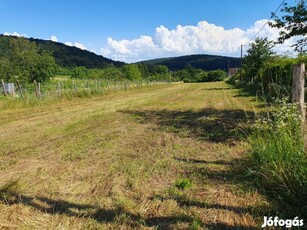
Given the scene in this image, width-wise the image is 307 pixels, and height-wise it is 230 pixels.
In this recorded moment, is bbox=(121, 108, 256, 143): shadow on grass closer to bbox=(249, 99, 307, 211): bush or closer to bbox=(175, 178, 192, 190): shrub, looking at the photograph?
bbox=(249, 99, 307, 211): bush

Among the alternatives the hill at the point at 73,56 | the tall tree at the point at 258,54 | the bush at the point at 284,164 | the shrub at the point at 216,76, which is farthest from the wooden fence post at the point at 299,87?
the hill at the point at 73,56

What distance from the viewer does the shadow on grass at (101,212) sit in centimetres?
301

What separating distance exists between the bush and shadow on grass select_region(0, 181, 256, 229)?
0.68 meters

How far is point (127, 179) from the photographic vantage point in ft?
13.9

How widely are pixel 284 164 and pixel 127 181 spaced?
2193mm

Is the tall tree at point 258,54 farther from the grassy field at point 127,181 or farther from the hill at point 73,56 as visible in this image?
the hill at point 73,56

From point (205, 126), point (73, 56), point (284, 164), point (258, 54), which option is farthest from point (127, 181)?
point (73, 56)

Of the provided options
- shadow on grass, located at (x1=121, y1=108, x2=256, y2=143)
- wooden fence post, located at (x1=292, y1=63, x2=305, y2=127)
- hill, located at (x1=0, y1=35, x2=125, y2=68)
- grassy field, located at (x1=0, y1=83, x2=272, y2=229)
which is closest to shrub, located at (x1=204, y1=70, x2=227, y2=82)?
hill, located at (x1=0, y1=35, x2=125, y2=68)

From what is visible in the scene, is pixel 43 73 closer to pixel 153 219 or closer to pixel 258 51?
pixel 258 51

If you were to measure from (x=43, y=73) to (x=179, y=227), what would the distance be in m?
20.8

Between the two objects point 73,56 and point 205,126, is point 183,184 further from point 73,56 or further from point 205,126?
point 73,56

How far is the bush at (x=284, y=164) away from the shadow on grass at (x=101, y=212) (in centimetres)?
68

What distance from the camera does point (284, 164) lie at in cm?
361

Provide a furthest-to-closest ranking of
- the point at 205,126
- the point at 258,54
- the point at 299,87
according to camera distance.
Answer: the point at 258,54 → the point at 205,126 → the point at 299,87
